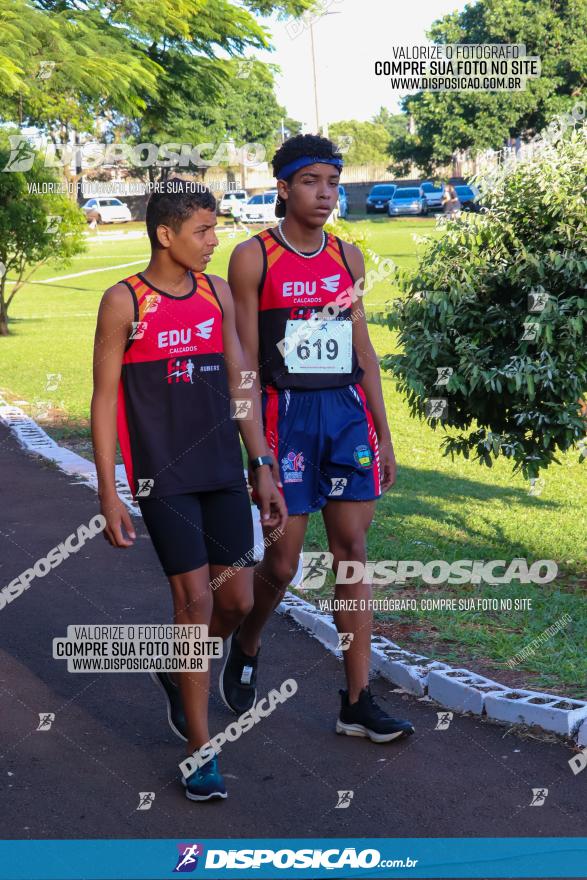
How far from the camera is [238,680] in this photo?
4.75m

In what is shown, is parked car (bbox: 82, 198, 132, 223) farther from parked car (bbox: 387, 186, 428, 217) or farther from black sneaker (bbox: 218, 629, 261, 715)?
black sneaker (bbox: 218, 629, 261, 715)

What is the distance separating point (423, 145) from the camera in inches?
2276

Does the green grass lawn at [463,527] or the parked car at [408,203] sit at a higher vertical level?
the parked car at [408,203]

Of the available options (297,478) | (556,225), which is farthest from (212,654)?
(556,225)

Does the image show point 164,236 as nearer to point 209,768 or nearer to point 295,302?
point 295,302

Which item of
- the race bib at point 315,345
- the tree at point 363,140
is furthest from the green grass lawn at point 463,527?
the tree at point 363,140

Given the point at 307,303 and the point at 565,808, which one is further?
the point at 307,303

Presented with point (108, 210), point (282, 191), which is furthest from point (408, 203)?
point (282, 191)

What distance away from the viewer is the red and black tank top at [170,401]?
13.4 feet

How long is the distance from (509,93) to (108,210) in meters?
21.3

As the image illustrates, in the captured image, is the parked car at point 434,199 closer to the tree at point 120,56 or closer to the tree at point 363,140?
the tree at point 363,140

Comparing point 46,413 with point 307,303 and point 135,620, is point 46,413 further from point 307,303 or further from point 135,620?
point 307,303

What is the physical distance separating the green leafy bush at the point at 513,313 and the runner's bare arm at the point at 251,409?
7.03 feet

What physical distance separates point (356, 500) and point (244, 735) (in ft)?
3.42
